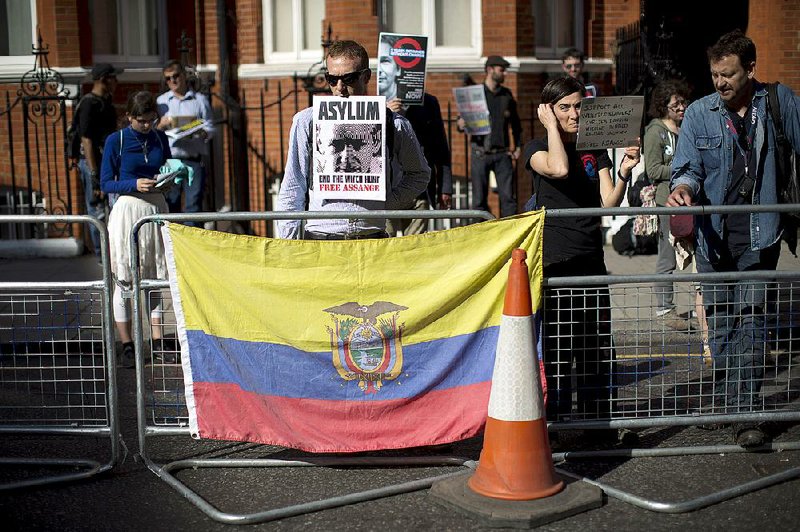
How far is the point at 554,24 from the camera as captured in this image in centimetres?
1455

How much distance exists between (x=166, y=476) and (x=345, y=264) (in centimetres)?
136

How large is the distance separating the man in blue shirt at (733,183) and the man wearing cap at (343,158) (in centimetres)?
156

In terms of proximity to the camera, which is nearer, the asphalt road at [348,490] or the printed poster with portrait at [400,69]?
the asphalt road at [348,490]

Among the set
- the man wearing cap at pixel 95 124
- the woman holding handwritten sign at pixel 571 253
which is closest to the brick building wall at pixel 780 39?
the man wearing cap at pixel 95 124

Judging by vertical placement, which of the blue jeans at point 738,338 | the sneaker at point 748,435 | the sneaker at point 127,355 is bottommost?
the sneaker at point 748,435

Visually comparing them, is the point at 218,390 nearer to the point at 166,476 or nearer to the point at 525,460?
the point at 166,476

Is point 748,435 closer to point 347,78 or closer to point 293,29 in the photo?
point 347,78

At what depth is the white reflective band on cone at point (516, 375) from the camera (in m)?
5.07

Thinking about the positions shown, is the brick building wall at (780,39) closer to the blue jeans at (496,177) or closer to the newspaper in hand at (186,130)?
the blue jeans at (496,177)

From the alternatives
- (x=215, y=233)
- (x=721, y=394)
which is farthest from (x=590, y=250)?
(x=215, y=233)

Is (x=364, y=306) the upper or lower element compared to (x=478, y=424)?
upper

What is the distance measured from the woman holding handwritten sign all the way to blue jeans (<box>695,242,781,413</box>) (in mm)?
597

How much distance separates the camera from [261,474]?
18.5ft

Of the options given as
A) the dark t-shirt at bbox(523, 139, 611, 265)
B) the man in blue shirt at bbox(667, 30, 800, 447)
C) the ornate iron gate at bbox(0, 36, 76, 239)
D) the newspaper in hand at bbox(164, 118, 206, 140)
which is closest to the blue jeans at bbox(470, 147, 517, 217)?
the newspaper in hand at bbox(164, 118, 206, 140)
